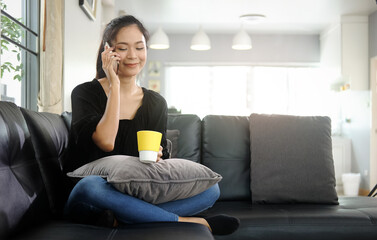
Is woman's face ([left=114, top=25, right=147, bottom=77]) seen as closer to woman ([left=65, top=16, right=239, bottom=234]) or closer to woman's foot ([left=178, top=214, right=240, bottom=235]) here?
woman ([left=65, top=16, right=239, bottom=234])

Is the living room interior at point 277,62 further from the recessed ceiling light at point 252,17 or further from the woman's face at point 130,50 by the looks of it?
the woman's face at point 130,50

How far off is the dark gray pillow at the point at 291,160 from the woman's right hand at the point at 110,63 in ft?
2.98

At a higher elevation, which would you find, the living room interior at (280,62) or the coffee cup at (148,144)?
the living room interior at (280,62)

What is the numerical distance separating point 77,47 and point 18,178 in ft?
8.53

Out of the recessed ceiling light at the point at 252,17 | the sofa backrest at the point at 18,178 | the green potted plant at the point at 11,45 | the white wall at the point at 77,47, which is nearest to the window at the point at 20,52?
the green potted plant at the point at 11,45

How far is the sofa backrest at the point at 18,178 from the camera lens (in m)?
1.31

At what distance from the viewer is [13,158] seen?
4.72 ft

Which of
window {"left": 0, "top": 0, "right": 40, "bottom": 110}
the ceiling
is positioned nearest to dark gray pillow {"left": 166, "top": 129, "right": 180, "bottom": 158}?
window {"left": 0, "top": 0, "right": 40, "bottom": 110}

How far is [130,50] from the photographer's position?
1875mm

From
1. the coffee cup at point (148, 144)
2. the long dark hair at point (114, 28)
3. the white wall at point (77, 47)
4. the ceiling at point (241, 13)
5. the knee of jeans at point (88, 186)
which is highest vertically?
the ceiling at point (241, 13)

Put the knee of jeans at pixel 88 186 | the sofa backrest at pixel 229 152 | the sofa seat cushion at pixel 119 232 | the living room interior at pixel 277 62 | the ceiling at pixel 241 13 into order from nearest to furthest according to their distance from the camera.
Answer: the sofa seat cushion at pixel 119 232, the knee of jeans at pixel 88 186, the sofa backrest at pixel 229 152, the ceiling at pixel 241 13, the living room interior at pixel 277 62

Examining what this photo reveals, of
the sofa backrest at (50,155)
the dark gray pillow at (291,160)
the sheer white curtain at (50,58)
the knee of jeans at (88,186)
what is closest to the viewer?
the knee of jeans at (88,186)

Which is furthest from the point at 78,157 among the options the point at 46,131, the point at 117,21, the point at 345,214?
the point at 345,214

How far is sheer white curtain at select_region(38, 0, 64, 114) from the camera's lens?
10.2 feet
